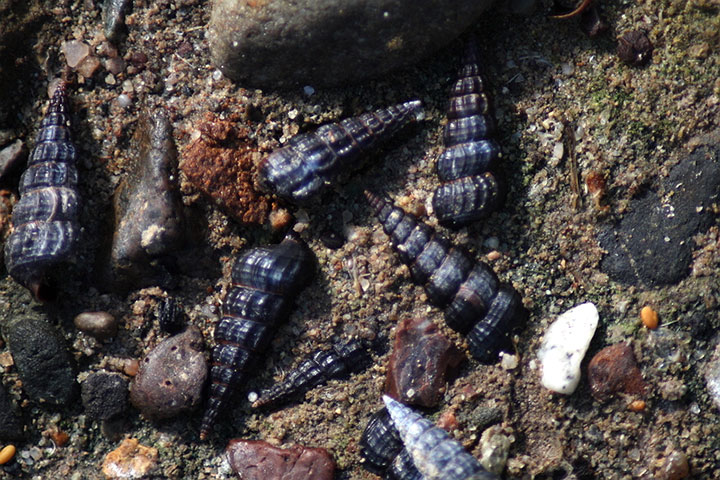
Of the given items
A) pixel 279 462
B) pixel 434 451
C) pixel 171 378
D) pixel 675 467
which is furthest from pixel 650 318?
pixel 171 378

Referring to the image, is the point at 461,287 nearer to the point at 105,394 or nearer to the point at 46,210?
the point at 105,394

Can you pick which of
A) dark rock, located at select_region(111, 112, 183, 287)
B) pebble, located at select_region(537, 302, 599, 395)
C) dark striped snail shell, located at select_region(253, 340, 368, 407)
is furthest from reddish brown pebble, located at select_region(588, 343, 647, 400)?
dark rock, located at select_region(111, 112, 183, 287)

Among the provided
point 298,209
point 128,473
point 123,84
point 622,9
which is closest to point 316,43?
point 298,209

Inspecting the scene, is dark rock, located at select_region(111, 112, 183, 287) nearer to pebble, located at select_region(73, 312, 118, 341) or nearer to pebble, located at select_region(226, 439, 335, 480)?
pebble, located at select_region(73, 312, 118, 341)

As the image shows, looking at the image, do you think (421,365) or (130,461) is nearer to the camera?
(421,365)

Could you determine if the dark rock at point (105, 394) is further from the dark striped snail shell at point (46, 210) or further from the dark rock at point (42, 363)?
the dark striped snail shell at point (46, 210)

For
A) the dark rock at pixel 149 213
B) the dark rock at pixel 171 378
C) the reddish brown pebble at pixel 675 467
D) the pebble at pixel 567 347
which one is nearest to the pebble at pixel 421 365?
the pebble at pixel 567 347
